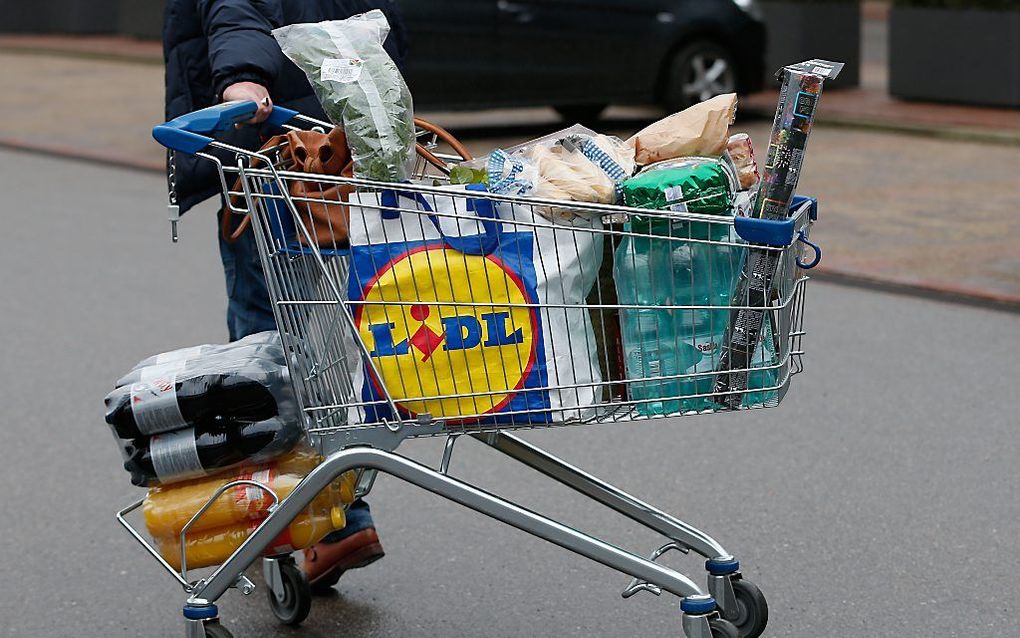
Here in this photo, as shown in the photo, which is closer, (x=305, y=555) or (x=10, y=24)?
(x=305, y=555)

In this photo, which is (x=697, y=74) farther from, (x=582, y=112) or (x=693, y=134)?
(x=693, y=134)

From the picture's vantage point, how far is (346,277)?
9.86ft

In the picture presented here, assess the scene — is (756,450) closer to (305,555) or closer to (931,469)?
(931,469)

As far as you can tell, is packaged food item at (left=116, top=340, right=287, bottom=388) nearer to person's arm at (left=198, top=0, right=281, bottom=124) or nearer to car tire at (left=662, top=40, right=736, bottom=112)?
person's arm at (left=198, top=0, right=281, bottom=124)

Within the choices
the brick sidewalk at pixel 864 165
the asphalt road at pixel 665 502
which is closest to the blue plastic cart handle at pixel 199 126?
the asphalt road at pixel 665 502

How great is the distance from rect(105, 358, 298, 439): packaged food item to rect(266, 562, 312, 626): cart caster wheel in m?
0.55

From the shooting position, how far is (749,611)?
3.43m

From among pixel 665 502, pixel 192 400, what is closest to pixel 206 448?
pixel 192 400

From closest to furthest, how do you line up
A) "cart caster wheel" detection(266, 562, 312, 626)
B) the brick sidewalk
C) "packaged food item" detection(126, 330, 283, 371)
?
"packaged food item" detection(126, 330, 283, 371)
"cart caster wheel" detection(266, 562, 312, 626)
the brick sidewalk

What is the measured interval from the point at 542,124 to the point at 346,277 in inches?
416

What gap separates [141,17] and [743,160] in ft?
65.9

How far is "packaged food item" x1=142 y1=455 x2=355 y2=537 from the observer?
11.0 ft

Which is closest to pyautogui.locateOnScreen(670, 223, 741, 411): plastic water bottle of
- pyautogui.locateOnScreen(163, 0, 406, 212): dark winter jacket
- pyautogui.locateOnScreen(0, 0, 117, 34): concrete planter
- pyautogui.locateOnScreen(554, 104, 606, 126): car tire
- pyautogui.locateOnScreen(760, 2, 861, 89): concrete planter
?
pyautogui.locateOnScreen(163, 0, 406, 212): dark winter jacket

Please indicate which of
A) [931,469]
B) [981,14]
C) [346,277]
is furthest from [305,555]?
[981,14]
